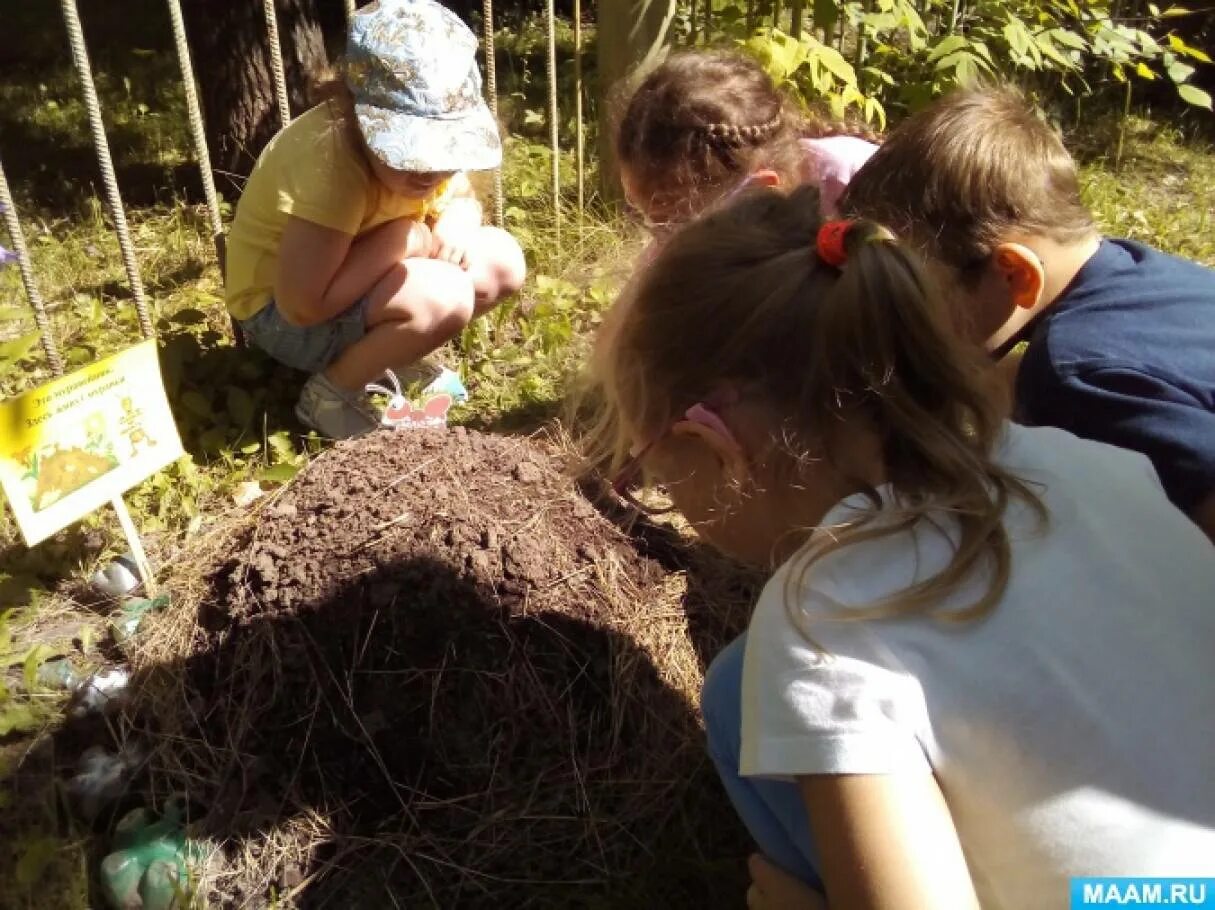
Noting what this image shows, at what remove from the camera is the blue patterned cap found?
228 centimetres

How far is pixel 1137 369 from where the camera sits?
5.38 feet

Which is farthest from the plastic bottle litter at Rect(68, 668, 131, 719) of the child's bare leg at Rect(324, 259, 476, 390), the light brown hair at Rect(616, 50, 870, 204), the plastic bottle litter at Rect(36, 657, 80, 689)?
the light brown hair at Rect(616, 50, 870, 204)

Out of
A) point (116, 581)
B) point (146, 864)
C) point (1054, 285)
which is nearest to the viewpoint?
point (146, 864)

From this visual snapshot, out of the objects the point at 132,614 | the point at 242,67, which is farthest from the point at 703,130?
the point at 242,67

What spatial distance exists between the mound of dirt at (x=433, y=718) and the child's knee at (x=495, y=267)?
0.95 metres

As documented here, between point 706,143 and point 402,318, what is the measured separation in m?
0.80

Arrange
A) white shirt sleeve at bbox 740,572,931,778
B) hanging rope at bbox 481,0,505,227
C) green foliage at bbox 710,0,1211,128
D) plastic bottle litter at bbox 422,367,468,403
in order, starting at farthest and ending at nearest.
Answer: green foliage at bbox 710,0,1211,128 → hanging rope at bbox 481,0,505,227 → plastic bottle litter at bbox 422,367,468,403 → white shirt sleeve at bbox 740,572,931,778

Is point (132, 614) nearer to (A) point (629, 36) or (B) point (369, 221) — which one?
(B) point (369, 221)

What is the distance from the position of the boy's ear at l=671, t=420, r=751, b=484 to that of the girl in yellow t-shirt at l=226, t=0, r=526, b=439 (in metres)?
1.28

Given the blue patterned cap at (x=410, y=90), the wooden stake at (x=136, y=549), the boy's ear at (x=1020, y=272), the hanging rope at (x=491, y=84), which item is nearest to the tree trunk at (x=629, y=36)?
the hanging rope at (x=491, y=84)

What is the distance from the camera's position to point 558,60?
5672 mm

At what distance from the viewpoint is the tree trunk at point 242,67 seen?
12.5 ft

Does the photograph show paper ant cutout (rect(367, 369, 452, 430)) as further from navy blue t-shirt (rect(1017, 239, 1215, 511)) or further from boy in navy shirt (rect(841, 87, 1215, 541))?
navy blue t-shirt (rect(1017, 239, 1215, 511))

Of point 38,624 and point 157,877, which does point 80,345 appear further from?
point 157,877
